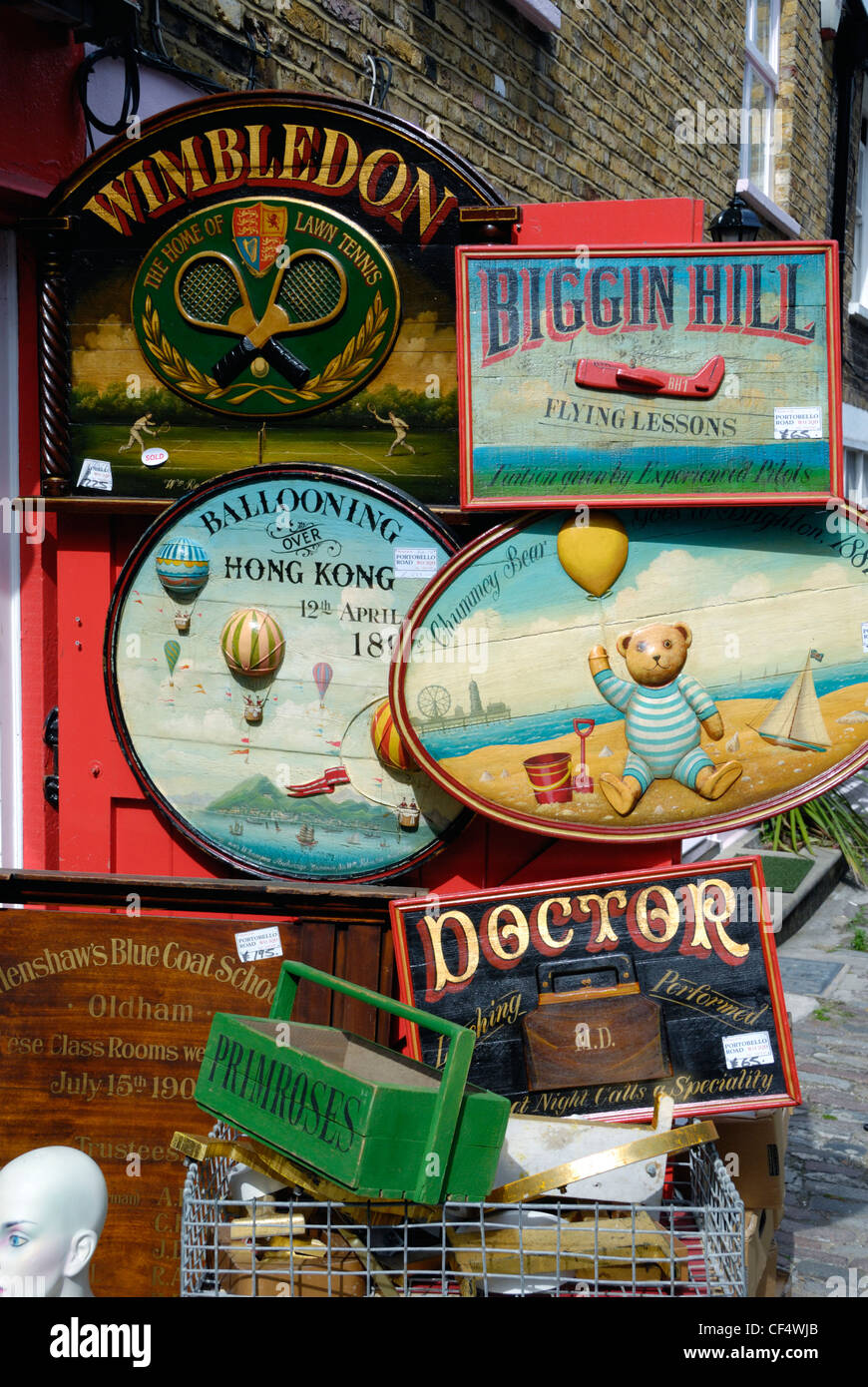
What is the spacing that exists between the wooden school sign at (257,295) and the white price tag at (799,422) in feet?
2.23

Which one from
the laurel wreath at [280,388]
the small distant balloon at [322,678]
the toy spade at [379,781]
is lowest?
the toy spade at [379,781]

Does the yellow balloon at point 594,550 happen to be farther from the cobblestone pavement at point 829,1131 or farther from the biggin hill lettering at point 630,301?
the cobblestone pavement at point 829,1131

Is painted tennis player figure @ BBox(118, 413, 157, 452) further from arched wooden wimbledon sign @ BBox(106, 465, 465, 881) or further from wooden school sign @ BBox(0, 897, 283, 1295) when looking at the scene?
wooden school sign @ BBox(0, 897, 283, 1295)

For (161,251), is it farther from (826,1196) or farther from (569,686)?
(826,1196)

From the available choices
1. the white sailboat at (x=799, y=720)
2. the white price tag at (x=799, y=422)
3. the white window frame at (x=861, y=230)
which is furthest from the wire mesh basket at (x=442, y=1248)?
the white window frame at (x=861, y=230)

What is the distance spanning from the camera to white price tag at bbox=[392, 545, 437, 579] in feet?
8.57

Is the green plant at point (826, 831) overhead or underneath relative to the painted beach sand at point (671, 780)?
→ underneath

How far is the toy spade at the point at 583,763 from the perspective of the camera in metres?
2.49

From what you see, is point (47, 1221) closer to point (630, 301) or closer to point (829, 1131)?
point (630, 301)

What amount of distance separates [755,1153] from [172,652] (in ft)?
5.70

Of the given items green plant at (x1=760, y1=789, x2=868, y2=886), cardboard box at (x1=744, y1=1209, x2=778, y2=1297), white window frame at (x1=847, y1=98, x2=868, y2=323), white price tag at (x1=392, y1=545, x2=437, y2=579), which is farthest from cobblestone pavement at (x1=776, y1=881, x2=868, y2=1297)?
white window frame at (x1=847, y1=98, x2=868, y2=323)

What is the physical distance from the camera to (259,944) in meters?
2.55

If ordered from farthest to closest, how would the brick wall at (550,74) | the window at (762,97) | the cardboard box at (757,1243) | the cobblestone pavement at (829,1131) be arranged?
the window at (762,97)
the brick wall at (550,74)
the cobblestone pavement at (829,1131)
the cardboard box at (757,1243)

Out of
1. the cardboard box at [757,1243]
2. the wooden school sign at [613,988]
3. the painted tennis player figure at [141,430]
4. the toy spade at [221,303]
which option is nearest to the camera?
the wooden school sign at [613,988]
